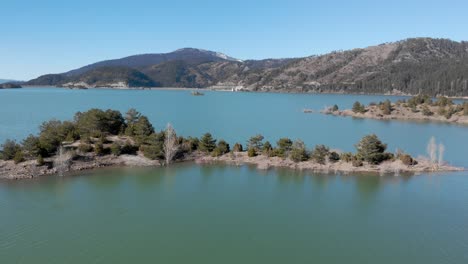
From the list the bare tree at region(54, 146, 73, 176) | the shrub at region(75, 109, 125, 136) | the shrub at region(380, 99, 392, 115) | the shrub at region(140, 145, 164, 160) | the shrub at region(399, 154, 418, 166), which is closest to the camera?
the bare tree at region(54, 146, 73, 176)

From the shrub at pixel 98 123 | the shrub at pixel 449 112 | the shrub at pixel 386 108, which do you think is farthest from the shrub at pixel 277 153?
the shrub at pixel 449 112

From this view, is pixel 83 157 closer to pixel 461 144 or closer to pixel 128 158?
pixel 128 158

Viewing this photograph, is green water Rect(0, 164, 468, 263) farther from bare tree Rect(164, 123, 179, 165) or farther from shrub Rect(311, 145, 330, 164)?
bare tree Rect(164, 123, 179, 165)

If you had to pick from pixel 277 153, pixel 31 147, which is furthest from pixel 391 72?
pixel 31 147

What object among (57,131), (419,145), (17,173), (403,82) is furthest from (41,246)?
(403,82)

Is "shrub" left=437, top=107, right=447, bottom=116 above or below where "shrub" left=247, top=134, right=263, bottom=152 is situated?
above

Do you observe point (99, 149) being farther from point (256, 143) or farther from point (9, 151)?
point (256, 143)

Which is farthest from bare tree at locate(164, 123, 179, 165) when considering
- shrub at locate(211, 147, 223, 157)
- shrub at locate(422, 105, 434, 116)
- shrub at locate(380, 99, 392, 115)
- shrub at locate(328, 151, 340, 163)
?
shrub at locate(422, 105, 434, 116)

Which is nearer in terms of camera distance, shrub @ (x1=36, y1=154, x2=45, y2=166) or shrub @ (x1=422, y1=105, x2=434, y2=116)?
shrub @ (x1=36, y1=154, x2=45, y2=166)
